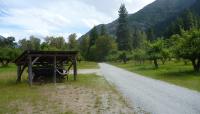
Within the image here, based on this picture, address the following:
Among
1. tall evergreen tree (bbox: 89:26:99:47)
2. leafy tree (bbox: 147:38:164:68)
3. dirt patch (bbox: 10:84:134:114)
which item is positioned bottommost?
dirt patch (bbox: 10:84:134:114)

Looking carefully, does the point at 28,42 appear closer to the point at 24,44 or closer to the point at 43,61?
the point at 24,44

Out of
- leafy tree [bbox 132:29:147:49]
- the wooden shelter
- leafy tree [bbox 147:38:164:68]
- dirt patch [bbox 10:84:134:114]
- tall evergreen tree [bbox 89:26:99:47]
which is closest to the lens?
dirt patch [bbox 10:84:134:114]

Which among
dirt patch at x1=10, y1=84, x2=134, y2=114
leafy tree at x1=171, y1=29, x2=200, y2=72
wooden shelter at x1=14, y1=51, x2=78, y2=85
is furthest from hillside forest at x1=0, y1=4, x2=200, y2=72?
dirt patch at x1=10, y1=84, x2=134, y2=114

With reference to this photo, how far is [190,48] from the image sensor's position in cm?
3212

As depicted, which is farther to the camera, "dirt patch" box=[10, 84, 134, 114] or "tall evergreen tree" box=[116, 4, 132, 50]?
"tall evergreen tree" box=[116, 4, 132, 50]

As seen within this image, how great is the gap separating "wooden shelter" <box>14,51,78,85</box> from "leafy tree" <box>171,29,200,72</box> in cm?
1301

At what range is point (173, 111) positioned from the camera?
36.0 ft

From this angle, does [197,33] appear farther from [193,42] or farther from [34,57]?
[34,57]

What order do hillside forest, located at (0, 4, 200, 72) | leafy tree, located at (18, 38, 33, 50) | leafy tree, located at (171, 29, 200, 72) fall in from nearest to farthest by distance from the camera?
leafy tree, located at (171, 29, 200, 72) → hillside forest, located at (0, 4, 200, 72) → leafy tree, located at (18, 38, 33, 50)

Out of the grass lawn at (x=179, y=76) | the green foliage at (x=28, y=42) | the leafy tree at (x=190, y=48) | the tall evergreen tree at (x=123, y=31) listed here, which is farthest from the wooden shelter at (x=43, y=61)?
the green foliage at (x=28, y=42)

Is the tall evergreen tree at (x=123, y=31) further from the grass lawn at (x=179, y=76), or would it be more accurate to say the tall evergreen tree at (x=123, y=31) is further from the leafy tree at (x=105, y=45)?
the grass lawn at (x=179, y=76)

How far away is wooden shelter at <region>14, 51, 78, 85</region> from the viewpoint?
2370cm

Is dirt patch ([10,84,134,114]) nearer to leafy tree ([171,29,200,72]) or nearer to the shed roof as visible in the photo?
the shed roof

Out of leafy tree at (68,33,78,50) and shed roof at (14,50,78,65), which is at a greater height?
leafy tree at (68,33,78,50)
